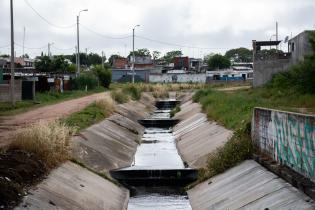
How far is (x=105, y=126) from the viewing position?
35594mm

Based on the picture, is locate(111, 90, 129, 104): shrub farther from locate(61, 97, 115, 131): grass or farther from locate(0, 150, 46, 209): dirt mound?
locate(0, 150, 46, 209): dirt mound

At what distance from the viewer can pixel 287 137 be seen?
18109 millimetres

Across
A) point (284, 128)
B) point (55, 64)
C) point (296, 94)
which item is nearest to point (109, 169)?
point (284, 128)

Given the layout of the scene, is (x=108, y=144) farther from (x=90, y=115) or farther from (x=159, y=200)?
(x=159, y=200)

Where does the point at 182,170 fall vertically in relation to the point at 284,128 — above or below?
below

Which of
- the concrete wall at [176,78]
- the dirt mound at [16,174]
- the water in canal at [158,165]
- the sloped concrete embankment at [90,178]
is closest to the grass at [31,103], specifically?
the sloped concrete embankment at [90,178]

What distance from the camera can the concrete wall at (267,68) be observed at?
62369mm

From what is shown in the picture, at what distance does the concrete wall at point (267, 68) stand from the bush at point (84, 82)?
2434 centimetres

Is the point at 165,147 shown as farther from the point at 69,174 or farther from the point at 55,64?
the point at 55,64

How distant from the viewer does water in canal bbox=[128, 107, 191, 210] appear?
2072 cm

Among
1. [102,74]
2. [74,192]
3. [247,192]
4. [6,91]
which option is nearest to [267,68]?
[6,91]

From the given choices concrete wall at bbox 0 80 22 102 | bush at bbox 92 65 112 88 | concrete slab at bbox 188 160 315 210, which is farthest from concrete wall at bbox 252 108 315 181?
bush at bbox 92 65 112 88

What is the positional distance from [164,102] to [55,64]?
92.7 feet

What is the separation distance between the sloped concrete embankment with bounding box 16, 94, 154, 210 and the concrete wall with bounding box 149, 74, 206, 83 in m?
86.3
